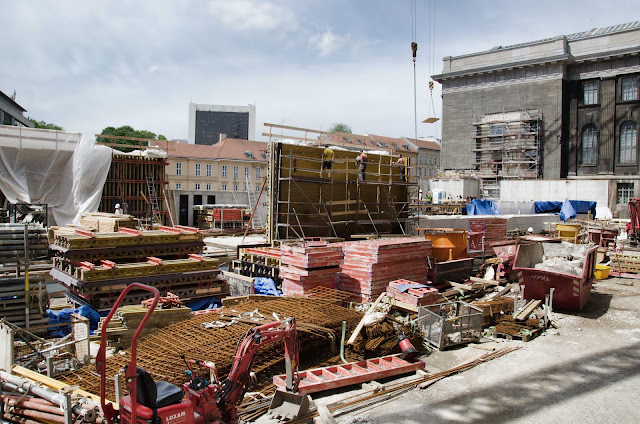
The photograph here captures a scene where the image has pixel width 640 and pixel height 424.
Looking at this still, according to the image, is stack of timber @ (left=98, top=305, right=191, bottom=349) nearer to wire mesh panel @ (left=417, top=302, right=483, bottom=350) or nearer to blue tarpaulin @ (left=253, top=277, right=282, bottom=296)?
blue tarpaulin @ (left=253, top=277, right=282, bottom=296)

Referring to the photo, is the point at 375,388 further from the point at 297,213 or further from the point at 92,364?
the point at 297,213

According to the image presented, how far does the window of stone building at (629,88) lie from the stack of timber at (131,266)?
4646 centimetres

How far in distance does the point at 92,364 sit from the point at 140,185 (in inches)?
823

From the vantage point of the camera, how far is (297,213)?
18.1 meters

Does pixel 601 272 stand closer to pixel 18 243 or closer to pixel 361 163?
pixel 361 163

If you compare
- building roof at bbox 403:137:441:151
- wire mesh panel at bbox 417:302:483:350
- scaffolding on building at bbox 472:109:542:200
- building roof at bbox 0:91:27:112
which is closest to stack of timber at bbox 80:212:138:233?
wire mesh panel at bbox 417:302:483:350

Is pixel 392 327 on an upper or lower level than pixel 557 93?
lower

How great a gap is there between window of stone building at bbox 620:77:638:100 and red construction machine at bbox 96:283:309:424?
49395 mm

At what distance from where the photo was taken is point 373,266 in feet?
42.4

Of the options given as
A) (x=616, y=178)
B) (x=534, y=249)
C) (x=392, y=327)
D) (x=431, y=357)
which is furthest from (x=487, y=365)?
(x=616, y=178)

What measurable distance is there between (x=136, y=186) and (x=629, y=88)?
146ft

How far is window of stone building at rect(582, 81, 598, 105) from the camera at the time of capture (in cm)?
4606

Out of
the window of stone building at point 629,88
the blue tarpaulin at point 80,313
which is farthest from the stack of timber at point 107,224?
the window of stone building at point 629,88

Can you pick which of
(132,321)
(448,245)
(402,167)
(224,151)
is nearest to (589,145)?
(402,167)
